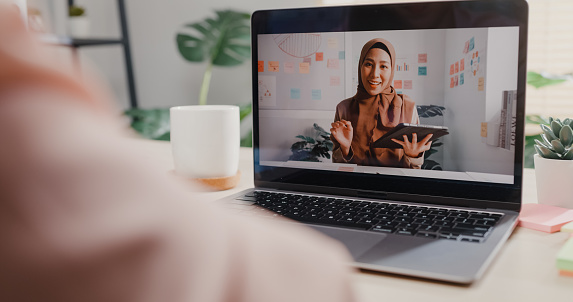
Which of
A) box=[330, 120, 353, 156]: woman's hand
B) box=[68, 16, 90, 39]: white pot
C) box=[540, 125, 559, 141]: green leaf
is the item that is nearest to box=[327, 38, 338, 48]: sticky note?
box=[330, 120, 353, 156]: woman's hand

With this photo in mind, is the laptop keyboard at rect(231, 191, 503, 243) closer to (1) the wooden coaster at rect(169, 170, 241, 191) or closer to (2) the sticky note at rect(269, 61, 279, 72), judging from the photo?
(1) the wooden coaster at rect(169, 170, 241, 191)

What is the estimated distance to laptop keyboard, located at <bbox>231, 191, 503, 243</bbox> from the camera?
605mm

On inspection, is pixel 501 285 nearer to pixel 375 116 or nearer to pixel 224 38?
pixel 375 116

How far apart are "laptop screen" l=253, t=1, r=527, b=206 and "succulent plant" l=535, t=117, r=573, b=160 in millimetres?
95

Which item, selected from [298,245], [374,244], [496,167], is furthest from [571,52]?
[298,245]

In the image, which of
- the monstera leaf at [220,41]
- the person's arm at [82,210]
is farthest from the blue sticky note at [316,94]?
the monstera leaf at [220,41]

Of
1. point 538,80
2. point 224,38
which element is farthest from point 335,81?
point 224,38

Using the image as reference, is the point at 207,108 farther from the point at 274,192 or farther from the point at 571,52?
the point at 571,52

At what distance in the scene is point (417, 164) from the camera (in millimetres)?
781

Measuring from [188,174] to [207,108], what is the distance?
0.12 meters

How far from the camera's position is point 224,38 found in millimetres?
2652

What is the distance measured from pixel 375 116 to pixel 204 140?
0.94ft

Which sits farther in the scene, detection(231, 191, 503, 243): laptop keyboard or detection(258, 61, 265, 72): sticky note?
detection(258, 61, 265, 72): sticky note

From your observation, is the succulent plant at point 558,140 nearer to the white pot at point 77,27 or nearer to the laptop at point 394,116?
the laptop at point 394,116
